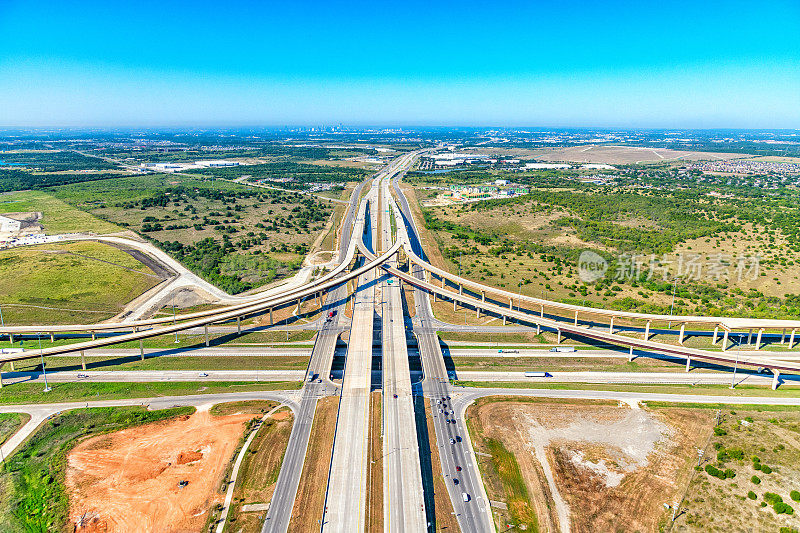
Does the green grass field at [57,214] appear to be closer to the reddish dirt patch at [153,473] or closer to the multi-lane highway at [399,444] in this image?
the reddish dirt patch at [153,473]

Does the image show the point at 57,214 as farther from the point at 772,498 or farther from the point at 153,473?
the point at 772,498

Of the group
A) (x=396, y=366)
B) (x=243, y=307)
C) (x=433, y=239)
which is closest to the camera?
(x=396, y=366)

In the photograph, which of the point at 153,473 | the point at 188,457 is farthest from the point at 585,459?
the point at 153,473

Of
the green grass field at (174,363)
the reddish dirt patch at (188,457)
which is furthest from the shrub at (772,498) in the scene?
the reddish dirt patch at (188,457)

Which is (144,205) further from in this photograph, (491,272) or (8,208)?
(491,272)

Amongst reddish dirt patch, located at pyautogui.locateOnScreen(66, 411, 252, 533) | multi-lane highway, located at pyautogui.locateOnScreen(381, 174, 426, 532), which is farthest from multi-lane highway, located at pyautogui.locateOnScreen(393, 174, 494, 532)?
reddish dirt patch, located at pyautogui.locateOnScreen(66, 411, 252, 533)

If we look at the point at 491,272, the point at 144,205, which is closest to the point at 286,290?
the point at 491,272
